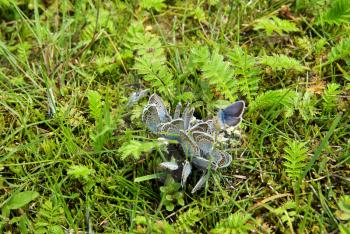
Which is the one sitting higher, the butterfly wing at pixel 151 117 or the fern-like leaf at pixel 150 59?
the fern-like leaf at pixel 150 59

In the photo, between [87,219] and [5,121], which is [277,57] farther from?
[5,121]

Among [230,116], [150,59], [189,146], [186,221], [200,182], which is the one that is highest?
[150,59]

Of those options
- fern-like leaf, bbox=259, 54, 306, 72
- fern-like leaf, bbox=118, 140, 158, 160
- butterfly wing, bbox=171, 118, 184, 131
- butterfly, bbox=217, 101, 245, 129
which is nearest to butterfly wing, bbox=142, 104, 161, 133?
butterfly wing, bbox=171, 118, 184, 131

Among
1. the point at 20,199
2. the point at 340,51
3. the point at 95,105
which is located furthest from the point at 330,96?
the point at 20,199

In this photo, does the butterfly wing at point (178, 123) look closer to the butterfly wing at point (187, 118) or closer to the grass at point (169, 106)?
the butterfly wing at point (187, 118)

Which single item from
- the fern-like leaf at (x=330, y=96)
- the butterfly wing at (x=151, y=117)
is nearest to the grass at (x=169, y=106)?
the fern-like leaf at (x=330, y=96)

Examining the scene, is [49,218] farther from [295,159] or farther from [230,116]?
[295,159]
